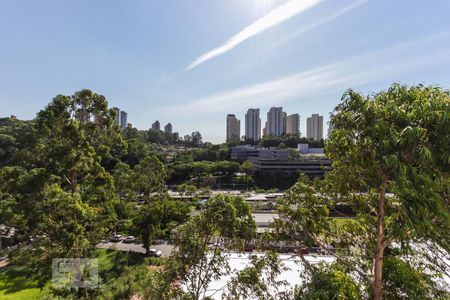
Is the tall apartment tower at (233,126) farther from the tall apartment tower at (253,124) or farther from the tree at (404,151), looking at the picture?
the tree at (404,151)

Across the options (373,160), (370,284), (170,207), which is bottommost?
(170,207)

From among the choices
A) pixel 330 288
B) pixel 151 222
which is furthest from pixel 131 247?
pixel 330 288

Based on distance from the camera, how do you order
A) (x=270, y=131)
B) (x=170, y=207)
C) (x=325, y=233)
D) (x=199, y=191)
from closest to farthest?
(x=325, y=233), (x=170, y=207), (x=199, y=191), (x=270, y=131)

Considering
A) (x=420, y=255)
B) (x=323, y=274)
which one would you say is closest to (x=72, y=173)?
(x=323, y=274)

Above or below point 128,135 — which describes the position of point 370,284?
below

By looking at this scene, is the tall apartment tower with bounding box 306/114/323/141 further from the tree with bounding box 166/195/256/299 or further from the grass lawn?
the tree with bounding box 166/195/256/299

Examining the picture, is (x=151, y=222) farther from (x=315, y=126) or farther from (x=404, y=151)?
(x=315, y=126)

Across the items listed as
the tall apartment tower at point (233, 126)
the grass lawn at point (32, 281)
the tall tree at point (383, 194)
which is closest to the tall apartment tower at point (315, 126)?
the tall apartment tower at point (233, 126)

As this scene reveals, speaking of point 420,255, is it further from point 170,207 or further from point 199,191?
point 199,191
